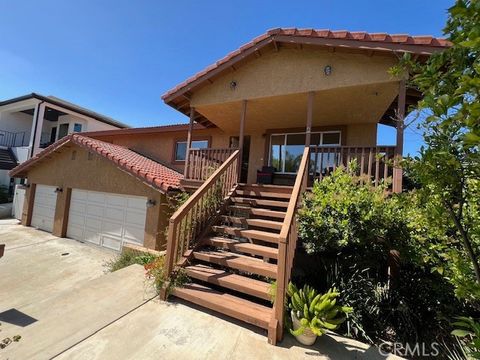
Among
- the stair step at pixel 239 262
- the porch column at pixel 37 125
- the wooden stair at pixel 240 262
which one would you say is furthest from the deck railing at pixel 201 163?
the porch column at pixel 37 125

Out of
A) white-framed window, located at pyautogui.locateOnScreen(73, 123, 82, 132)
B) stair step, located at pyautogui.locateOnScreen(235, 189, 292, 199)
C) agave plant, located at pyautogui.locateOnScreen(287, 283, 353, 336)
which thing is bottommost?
agave plant, located at pyautogui.locateOnScreen(287, 283, 353, 336)

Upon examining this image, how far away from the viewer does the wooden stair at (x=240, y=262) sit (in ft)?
13.8

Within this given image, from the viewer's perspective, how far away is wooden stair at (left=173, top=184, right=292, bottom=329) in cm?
420

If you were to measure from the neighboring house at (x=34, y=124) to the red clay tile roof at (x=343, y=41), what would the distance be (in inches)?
600

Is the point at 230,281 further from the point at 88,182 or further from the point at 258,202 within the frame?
the point at 88,182

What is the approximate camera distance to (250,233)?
557 centimetres

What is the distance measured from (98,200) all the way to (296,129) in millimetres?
8670

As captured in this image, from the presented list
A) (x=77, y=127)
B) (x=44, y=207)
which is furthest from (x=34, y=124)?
(x=44, y=207)

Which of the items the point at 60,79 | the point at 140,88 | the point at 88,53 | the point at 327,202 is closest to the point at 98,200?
the point at 88,53

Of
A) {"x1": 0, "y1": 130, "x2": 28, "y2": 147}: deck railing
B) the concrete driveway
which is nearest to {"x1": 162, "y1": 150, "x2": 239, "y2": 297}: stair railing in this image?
the concrete driveway

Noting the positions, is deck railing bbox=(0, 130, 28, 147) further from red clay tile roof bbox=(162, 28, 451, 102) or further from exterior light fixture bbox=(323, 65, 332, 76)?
exterior light fixture bbox=(323, 65, 332, 76)

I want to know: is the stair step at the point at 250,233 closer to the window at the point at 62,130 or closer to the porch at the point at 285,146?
the porch at the point at 285,146

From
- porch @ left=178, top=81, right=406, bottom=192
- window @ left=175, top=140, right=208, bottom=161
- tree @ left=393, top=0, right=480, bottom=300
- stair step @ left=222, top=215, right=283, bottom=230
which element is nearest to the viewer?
tree @ left=393, top=0, right=480, bottom=300

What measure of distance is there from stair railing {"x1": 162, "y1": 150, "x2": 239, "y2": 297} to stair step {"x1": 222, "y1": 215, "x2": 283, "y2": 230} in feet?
1.56
